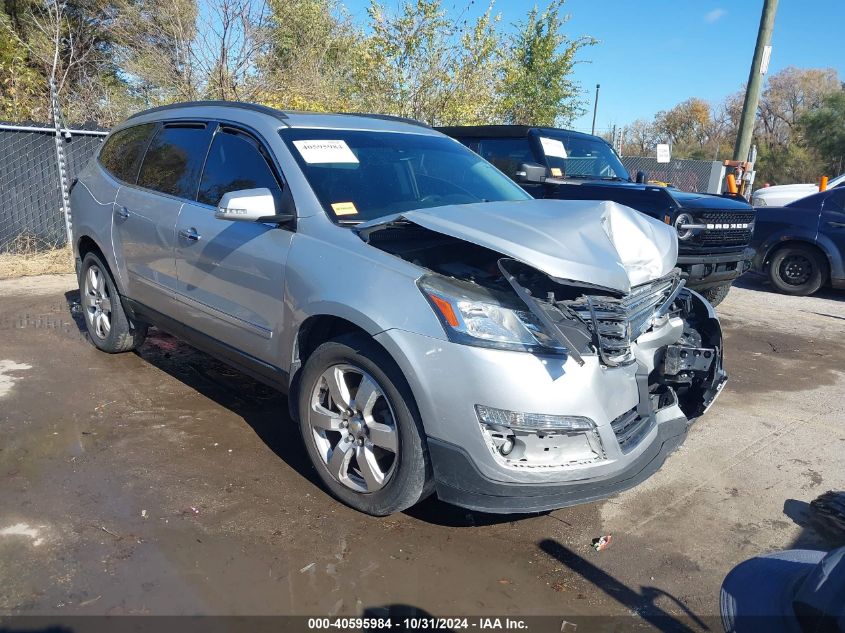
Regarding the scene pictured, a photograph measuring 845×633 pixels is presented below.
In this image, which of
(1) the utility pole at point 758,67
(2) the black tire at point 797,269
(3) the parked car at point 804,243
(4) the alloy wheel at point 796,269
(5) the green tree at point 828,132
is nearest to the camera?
(3) the parked car at point 804,243

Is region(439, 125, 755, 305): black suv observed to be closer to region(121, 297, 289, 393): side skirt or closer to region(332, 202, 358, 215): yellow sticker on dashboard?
region(332, 202, 358, 215): yellow sticker on dashboard

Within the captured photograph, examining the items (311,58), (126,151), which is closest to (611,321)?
(126,151)

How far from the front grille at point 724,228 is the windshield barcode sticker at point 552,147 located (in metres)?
1.88

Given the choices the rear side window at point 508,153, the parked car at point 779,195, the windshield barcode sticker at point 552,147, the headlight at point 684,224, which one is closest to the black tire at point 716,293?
the headlight at point 684,224

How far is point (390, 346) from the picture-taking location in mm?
2891

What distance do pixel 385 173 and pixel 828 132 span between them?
Answer: 36060 millimetres

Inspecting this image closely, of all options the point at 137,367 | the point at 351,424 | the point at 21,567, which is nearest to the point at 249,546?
the point at 351,424

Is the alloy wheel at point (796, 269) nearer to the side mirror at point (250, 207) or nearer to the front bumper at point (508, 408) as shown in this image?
the front bumper at point (508, 408)

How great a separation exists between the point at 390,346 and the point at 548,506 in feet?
3.08

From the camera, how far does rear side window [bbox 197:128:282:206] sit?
3.87 m

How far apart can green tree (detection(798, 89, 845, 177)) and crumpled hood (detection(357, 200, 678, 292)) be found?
1365 inches

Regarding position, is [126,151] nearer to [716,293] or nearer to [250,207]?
[250,207]

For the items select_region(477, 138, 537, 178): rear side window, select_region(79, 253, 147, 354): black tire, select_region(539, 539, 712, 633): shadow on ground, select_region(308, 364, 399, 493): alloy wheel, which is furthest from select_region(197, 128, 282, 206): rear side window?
select_region(477, 138, 537, 178): rear side window

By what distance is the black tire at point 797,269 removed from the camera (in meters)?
9.02
